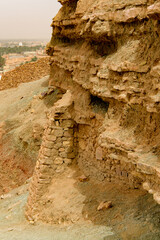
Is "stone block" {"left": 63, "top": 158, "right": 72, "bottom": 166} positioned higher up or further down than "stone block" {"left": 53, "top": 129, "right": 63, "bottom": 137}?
further down

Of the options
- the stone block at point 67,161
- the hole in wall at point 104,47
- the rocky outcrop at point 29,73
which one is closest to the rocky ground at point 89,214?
the stone block at point 67,161

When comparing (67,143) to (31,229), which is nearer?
(31,229)

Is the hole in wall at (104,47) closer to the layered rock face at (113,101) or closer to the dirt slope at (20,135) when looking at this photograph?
the layered rock face at (113,101)

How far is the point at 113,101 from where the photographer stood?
7598 mm

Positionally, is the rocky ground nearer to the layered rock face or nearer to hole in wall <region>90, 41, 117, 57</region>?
the layered rock face

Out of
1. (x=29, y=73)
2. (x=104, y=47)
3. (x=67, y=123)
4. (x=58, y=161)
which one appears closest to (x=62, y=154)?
(x=58, y=161)

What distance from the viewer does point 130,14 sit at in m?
6.83

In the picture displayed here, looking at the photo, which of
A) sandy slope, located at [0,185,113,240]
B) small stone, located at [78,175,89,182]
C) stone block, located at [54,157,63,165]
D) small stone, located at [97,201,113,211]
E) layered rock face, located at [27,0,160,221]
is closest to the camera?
layered rock face, located at [27,0,160,221]

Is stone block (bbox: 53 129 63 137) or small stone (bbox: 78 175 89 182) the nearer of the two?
small stone (bbox: 78 175 89 182)

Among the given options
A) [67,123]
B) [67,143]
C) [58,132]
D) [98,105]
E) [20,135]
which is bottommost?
[20,135]

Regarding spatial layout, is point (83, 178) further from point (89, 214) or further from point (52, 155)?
point (89, 214)

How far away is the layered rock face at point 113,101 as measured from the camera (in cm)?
621

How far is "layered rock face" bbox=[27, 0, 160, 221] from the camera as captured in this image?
621 centimetres

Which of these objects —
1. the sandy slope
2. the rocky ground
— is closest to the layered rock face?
the rocky ground
